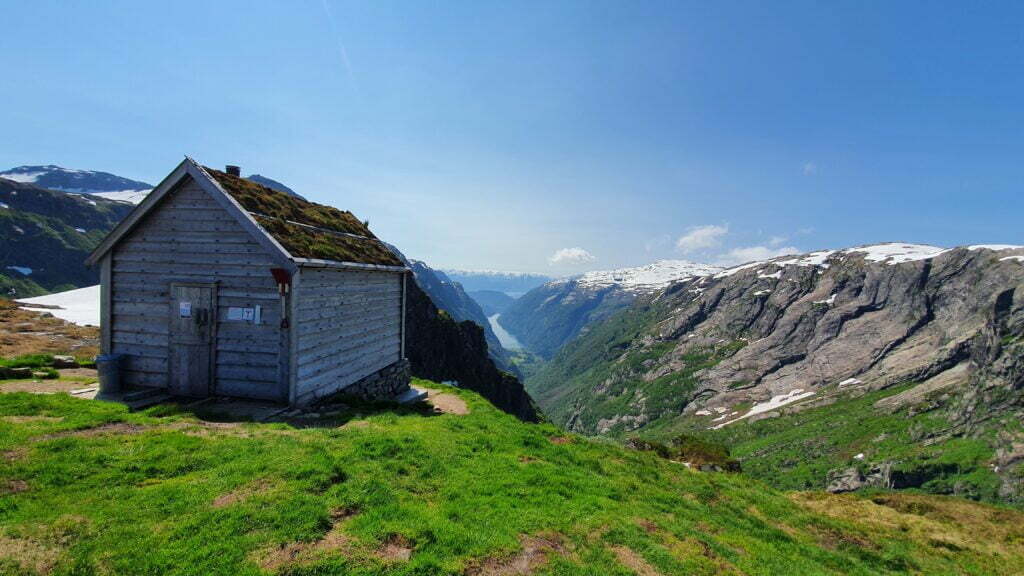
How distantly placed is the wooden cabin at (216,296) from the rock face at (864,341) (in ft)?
399

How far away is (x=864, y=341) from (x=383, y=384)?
596 feet

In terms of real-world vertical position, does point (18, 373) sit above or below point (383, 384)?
above

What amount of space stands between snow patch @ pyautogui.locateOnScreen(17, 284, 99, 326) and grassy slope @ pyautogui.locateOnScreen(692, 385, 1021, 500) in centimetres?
10760

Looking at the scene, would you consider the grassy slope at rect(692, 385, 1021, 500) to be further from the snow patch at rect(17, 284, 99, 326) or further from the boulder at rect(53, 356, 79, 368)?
the snow patch at rect(17, 284, 99, 326)

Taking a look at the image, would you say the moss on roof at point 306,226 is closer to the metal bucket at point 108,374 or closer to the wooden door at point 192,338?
the wooden door at point 192,338

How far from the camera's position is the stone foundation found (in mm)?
18505

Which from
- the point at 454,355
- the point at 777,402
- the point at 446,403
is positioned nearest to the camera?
the point at 446,403

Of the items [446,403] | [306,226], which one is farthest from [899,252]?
[306,226]

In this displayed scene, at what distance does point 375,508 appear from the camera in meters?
7.90

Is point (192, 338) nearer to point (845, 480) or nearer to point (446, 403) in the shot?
point (446, 403)

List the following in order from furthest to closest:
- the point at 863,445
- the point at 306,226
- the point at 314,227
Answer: the point at 863,445, the point at 314,227, the point at 306,226

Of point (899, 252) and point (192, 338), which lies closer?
point (192, 338)

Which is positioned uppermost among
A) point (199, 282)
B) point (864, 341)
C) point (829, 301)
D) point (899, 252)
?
point (899, 252)

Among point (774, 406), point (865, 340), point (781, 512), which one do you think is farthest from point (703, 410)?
point (781, 512)
